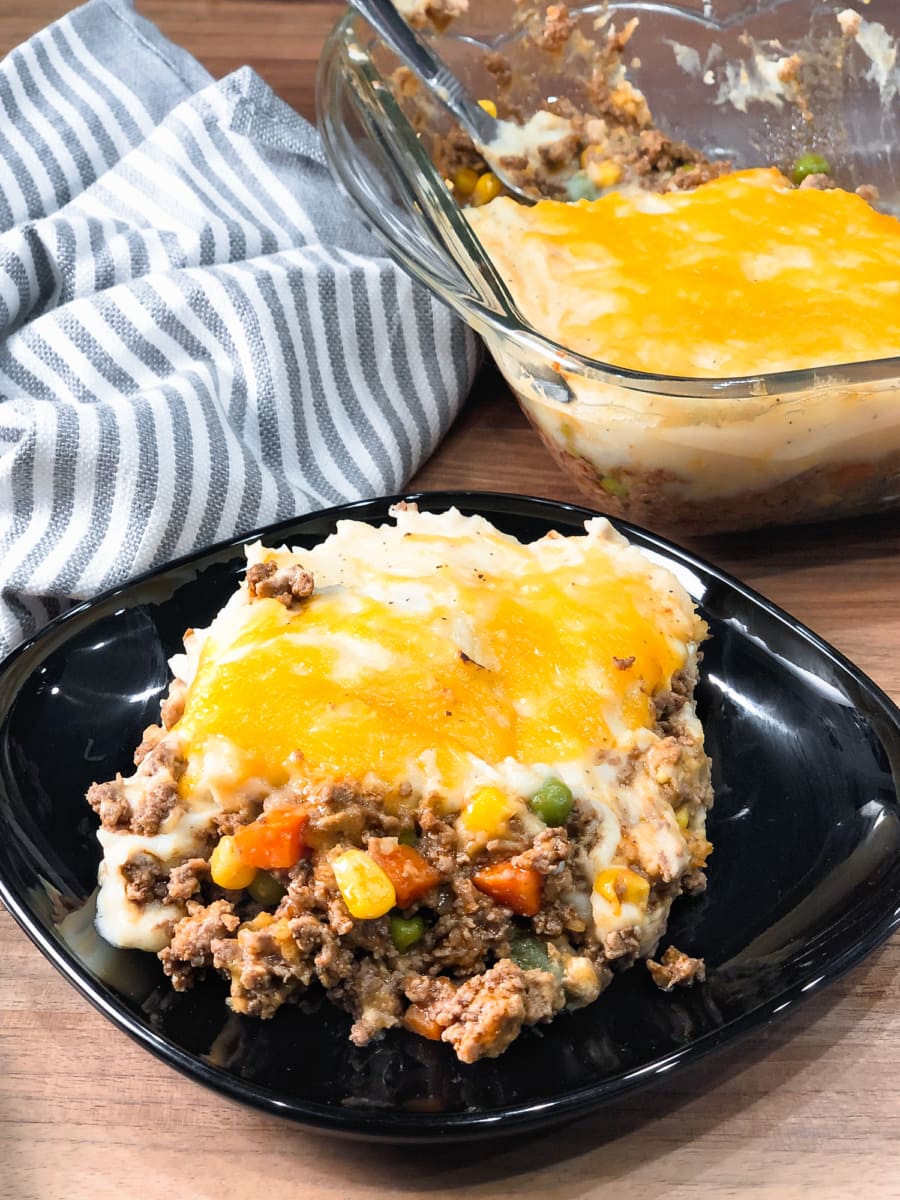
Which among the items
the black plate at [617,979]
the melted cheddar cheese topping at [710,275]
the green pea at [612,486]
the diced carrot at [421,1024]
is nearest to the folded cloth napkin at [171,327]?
the black plate at [617,979]

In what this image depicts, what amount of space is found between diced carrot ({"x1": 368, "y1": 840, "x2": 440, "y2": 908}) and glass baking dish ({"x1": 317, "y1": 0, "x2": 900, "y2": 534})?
875mm

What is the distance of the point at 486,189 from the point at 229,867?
6.37 feet

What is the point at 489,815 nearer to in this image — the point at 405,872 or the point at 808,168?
the point at 405,872

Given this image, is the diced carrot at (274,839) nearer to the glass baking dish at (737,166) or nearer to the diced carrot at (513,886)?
the diced carrot at (513,886)

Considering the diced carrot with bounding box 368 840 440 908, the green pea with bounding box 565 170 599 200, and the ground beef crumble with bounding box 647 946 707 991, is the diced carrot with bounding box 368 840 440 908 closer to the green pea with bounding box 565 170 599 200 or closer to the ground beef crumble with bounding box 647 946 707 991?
the ground beef crumble with bounding box 647 946 707 991

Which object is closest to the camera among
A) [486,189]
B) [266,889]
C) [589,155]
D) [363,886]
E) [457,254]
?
[363,886]

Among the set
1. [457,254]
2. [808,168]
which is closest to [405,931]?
[457,254]

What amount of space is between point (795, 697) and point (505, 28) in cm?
199

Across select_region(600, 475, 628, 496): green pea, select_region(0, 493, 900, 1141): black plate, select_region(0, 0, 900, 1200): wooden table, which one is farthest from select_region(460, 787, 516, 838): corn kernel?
select_region(600, 475, 628, 496): green pea

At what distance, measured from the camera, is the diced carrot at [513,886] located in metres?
1.65

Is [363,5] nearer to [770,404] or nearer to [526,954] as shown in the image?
[770,404]

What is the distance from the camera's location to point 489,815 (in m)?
1.66

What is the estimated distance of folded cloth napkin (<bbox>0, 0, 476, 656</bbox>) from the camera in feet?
7.81

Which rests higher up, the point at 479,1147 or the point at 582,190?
the point at 582,190
